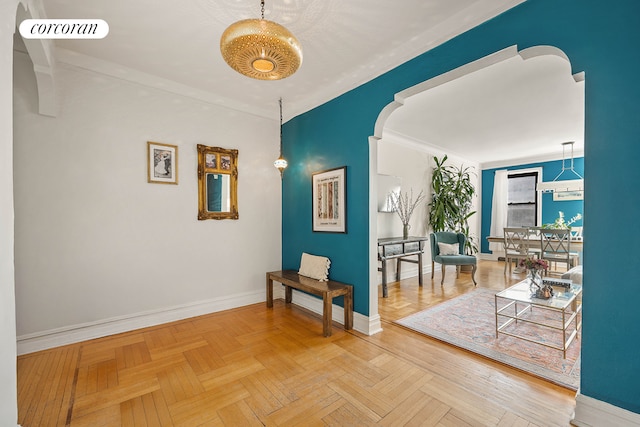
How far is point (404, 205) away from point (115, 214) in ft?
15.2

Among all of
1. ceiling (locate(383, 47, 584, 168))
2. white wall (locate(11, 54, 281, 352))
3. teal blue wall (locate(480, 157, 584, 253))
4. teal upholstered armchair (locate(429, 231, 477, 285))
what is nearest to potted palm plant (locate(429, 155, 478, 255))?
teal upholstered armchair (locate(429, 231, 477, 285))

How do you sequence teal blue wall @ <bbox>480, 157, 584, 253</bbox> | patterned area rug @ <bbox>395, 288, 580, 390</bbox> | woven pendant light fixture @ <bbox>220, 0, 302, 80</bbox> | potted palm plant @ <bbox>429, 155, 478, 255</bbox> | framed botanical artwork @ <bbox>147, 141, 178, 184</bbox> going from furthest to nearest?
teal blue wall @ <bbox>480, 157, 584, 253</bbox>
potted palm plant @ <bbox>429, 155, 478, 255</bbox>
framed botanical artwork @ <bbox>147, 141, 178, 184</bbox>
patterned area rug @ <bbox>395, 288, 580, 390</bbox>
woven pendant light fixture @ <bbox>220, 0, 302, 80</bbox>

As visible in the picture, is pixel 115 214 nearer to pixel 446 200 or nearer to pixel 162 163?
pixel 162 163

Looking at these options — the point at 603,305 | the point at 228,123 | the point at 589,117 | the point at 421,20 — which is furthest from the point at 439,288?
the point at 228,123

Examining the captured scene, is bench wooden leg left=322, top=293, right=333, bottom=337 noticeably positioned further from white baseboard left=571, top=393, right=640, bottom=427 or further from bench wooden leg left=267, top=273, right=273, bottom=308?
white baseboard left=571, top=393, right=640, bottom=427

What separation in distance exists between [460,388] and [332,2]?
3.05 meters

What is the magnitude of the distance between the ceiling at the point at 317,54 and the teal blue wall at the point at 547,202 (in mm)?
2739

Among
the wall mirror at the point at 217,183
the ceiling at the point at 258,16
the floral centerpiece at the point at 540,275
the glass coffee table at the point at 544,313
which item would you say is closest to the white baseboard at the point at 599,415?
the glass coffee table at the point at 544,313

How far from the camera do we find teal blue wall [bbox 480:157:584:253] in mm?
6445

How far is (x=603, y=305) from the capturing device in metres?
1.59

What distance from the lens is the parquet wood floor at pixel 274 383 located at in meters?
1.73

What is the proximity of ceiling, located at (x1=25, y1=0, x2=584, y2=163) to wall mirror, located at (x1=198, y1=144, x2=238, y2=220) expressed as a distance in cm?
71

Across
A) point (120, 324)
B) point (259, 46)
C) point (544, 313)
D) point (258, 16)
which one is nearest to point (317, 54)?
point (258, 16)

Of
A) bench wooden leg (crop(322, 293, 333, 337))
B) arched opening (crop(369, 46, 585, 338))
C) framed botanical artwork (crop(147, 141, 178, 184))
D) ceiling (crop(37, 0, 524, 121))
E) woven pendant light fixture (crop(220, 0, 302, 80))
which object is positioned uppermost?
ceiling (crop(37, 0, 524, 121))
